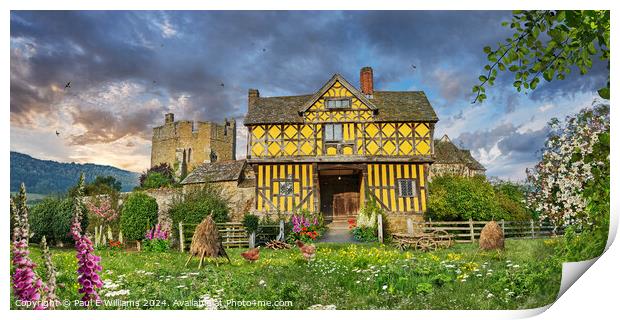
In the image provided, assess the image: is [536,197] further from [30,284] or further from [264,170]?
[30,284]

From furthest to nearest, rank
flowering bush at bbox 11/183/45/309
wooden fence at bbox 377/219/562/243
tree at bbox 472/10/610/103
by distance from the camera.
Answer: wooden fence at bbox 377/219/562/243 → flowering bush at bbox 11/183/45/309 → tree at bbox 472/10/610/103

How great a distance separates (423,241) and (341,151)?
2309 mm

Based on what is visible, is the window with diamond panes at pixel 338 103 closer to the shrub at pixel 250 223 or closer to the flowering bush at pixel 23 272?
the shrub at pixel 250 223

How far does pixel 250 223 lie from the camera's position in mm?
5891

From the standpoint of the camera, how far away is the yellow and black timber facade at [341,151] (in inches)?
272

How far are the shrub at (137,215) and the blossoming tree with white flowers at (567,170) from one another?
5.23 meters

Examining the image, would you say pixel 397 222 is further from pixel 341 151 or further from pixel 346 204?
pixel 341 151

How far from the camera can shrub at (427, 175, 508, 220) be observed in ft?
21.1

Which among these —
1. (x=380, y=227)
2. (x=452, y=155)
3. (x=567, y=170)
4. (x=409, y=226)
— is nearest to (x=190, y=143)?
(x=380, y=227)

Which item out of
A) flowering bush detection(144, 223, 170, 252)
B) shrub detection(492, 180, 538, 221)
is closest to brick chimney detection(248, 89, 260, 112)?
flowering bush detection(144, 223, 170, 252)

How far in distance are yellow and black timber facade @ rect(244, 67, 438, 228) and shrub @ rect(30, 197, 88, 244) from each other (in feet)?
8.53

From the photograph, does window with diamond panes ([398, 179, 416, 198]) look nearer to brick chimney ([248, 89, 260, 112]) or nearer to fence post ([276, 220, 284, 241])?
fence post ([276, 220, 284, 241])

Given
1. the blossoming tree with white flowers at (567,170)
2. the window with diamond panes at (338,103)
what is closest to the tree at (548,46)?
the blossoming tree with white flowers at (567,170)
